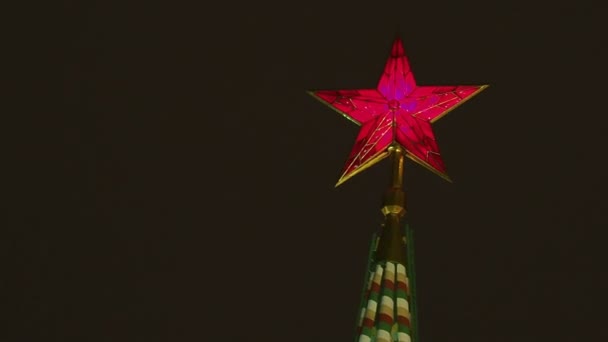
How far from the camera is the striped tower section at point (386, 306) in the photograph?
9875 mm

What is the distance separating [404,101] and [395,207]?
1.93 metres

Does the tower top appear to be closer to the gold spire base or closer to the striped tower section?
the gold spire base

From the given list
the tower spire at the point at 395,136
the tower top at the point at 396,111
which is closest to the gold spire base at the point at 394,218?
the tower spire at the point at 395,136

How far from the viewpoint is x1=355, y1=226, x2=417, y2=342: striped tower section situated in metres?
9.88

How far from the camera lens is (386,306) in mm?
10102

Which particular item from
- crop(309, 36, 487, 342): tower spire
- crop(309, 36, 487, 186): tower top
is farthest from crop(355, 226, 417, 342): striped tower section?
crop(309, 36, 487, 186): tower top

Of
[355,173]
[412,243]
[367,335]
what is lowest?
[367,335]

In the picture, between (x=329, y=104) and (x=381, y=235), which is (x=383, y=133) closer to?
(x=329, y=104)

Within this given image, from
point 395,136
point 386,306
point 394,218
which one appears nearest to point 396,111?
point 395,136

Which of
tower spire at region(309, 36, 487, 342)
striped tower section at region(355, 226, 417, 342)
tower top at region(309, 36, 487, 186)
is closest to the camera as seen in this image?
striped tower section at region(355, 226, 417, 342)

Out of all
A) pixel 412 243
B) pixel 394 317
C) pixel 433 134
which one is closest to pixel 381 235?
pixel 412 243

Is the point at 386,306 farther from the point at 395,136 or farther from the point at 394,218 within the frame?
the point at 395,136

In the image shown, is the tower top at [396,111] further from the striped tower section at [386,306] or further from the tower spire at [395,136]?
the striped tower section at [386,306]

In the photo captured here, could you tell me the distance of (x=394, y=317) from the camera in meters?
10.1
